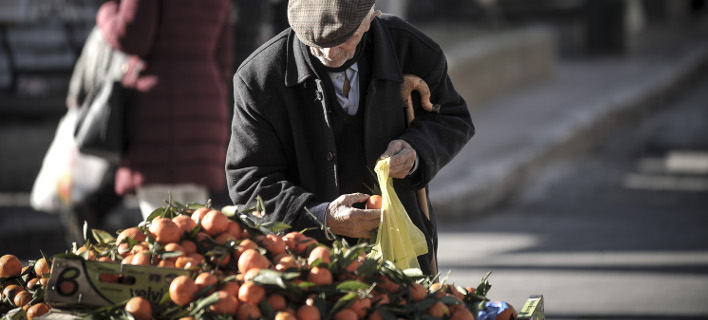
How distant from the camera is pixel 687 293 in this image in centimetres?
618

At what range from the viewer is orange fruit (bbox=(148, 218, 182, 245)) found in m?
2.65

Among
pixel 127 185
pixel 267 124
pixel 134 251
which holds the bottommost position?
pixel 127 185

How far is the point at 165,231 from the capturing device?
2652 mm

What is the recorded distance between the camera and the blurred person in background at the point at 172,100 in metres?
4.73

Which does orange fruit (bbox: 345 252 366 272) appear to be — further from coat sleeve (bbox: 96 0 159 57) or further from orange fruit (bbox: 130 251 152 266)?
coat sleeve (bbox: 96 0 159 57)

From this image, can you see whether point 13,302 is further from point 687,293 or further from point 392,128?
point 687,293

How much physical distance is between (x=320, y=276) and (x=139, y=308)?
0.44 meters

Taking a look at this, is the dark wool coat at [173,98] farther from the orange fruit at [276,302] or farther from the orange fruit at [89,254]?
the orange fruit at [276,302]

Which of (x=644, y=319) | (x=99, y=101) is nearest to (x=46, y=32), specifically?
(x=99, y=101)

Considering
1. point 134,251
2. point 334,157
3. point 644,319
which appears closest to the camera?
point 134,251

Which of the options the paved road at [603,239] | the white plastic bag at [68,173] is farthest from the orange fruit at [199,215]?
the paved road at [603,239]

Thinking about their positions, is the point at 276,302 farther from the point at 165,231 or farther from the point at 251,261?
the point at 165,231

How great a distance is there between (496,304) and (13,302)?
4.37 ft

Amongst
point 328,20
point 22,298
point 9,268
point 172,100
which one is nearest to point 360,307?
point 328,20
